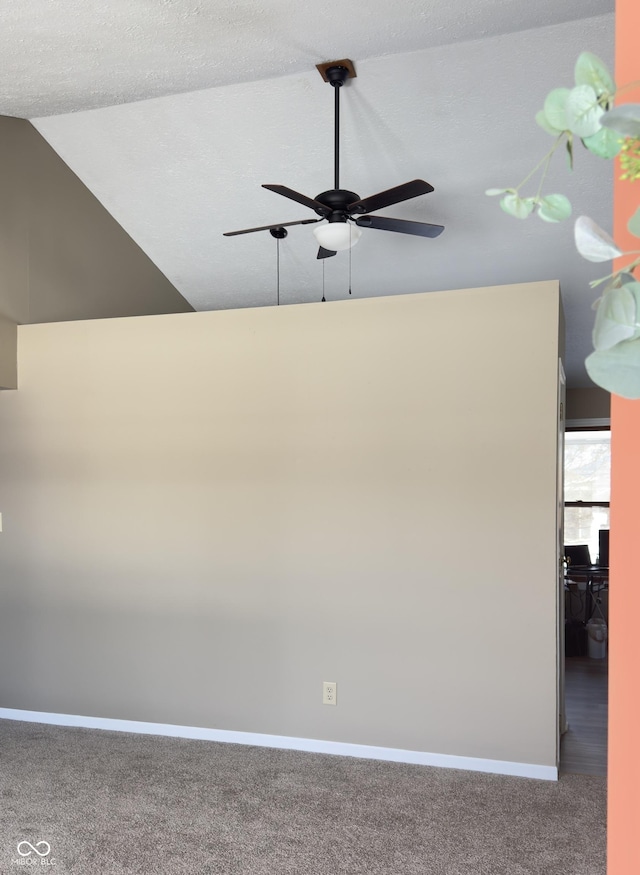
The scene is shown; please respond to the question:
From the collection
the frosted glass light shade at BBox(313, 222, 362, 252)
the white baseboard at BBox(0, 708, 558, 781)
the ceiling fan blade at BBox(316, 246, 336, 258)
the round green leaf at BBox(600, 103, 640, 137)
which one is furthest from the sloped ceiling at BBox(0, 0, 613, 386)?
the round green leaf at BBox(600, 103, 640, 137)

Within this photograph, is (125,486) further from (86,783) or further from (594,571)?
(594,571)

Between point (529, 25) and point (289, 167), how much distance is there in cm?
160

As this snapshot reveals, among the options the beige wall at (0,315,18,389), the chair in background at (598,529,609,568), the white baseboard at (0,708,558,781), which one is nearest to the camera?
the white baseboard at (0,708,558,781)

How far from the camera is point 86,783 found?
3377 millimetres

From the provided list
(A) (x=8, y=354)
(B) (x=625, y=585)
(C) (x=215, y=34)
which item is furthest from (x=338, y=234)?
(B) (x=625, y=585)

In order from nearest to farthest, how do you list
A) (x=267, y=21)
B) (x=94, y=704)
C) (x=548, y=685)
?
(x=267, y=21) < (x=548, y=685) < (x=94, y=704)

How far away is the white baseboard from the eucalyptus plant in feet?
11.6

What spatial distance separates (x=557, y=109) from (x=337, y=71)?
11.5ft

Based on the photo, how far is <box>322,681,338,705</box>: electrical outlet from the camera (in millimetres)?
3748

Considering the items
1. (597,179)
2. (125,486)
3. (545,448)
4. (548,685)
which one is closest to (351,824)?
(548,685)

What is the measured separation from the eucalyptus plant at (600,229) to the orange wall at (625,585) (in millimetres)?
188

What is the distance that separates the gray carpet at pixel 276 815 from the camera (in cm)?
271

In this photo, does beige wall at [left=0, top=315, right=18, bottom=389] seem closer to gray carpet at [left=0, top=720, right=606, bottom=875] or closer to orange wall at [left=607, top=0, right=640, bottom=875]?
gray carpet at [left=0, top=720, right=606, bottom=875]

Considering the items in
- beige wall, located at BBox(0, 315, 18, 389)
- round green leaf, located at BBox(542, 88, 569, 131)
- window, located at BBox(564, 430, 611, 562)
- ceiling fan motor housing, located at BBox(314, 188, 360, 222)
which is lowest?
window, located at BBox(564, 430, 611, 562)
